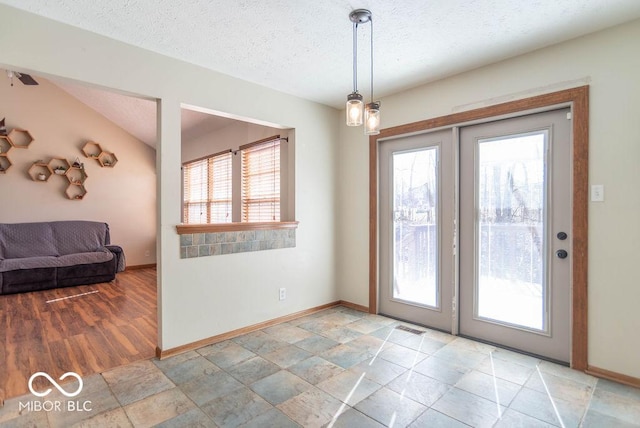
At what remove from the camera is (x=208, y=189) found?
18.9 feet

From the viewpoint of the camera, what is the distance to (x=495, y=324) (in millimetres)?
2873

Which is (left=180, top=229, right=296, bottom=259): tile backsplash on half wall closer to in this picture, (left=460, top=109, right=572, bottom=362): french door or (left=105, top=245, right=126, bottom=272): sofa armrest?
(left=460, top=109, right=572, bottom=362): french door

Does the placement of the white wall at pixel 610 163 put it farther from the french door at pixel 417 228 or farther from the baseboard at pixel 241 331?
the baseboard at pixel 241 331

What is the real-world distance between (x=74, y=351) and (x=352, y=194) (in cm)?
305

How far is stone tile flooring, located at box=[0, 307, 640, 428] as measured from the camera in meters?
1.87

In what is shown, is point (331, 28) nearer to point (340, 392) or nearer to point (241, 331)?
point (340, 392)

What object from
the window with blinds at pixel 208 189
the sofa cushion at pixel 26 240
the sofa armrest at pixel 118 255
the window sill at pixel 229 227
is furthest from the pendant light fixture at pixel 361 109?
the sofa cushion at pixel 26 240

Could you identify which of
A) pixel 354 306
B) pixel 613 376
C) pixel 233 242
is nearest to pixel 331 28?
pixel 233 242

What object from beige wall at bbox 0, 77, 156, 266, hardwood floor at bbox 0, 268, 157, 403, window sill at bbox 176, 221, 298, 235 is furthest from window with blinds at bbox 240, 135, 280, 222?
beige wall at bbox 0, 77, 156, 266

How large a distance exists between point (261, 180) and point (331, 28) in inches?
98.4

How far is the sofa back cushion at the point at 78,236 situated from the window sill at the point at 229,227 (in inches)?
157

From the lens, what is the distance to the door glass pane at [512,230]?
265cm

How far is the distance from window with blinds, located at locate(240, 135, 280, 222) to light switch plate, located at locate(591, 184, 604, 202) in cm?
306

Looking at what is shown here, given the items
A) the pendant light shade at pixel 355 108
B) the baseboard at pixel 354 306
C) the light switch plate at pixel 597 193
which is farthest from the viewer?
the baseboard at pixel 354 306
